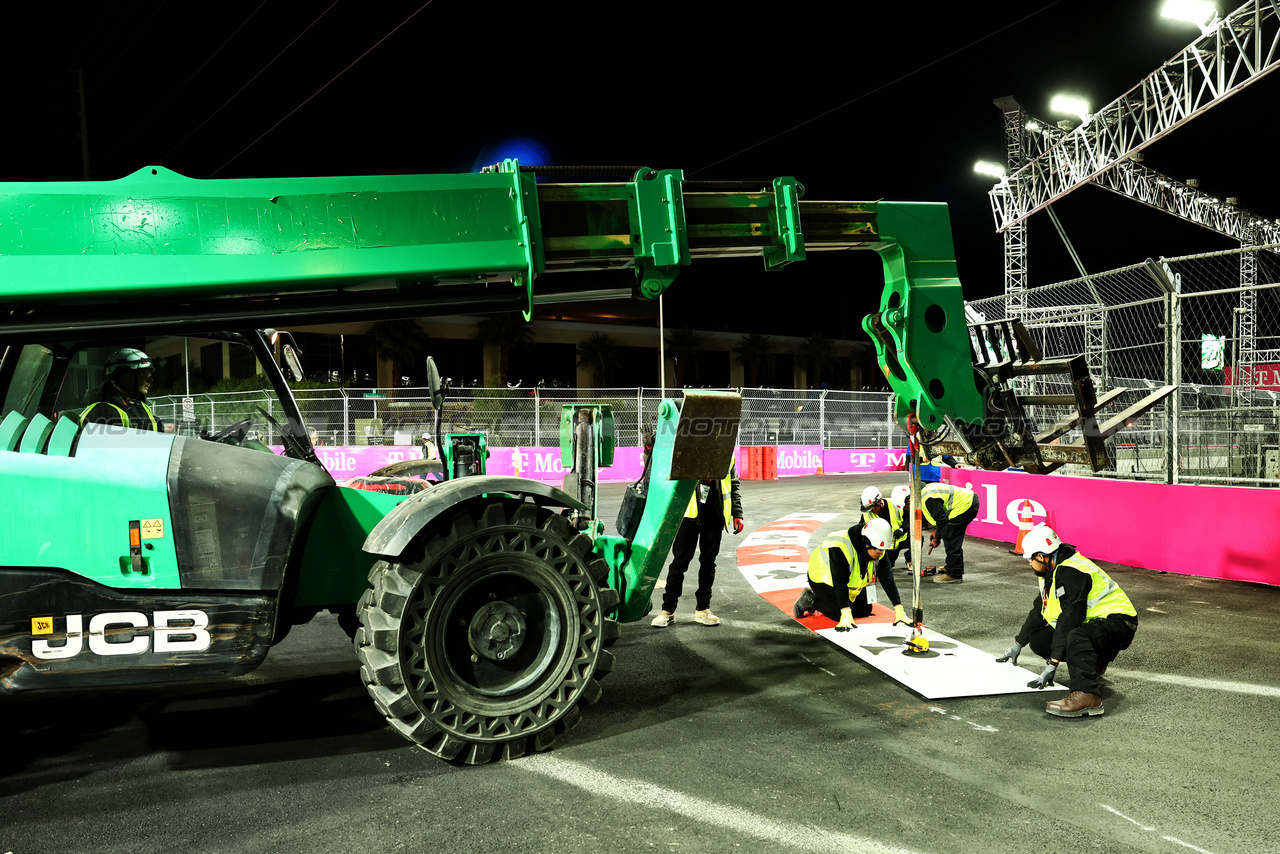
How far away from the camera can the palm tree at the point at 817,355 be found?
5675cm

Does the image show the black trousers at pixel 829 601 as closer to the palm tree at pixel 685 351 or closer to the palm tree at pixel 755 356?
the palm tree at pixel 685 351

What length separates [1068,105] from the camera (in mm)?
20688

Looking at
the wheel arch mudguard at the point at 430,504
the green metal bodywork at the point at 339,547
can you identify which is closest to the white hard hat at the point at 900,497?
the wheel arch mudguard at the point at 430,504

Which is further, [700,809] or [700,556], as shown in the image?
[700,556]

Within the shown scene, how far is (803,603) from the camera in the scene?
692 cm

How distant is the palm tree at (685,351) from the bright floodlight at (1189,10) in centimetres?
3632

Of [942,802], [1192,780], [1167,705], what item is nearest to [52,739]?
[942,802]

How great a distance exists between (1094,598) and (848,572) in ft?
6.76

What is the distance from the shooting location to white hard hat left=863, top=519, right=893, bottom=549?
21.3 feet

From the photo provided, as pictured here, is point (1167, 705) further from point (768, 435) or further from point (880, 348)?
point (768, 435)

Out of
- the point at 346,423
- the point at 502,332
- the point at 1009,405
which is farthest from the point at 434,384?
the point at 502,332

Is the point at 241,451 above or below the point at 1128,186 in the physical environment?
below

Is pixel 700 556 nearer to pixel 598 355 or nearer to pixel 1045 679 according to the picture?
pixel 1045 679

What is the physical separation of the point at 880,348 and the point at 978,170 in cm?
2434
